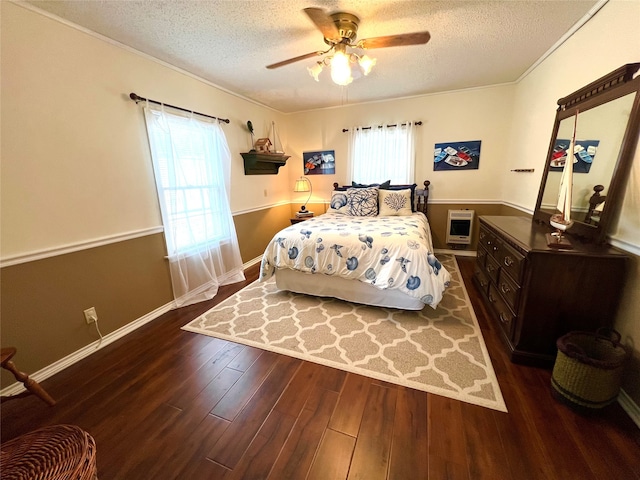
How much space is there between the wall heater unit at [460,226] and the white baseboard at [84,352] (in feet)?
12.6

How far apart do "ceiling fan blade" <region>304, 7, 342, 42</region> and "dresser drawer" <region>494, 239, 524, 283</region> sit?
6.48ft

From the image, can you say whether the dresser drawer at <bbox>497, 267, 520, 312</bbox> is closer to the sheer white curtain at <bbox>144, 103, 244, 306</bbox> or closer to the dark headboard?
the dark headboard

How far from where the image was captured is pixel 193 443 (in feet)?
4.30

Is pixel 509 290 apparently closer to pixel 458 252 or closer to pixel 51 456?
pixel 458 252

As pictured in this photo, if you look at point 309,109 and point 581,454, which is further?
point 309,109

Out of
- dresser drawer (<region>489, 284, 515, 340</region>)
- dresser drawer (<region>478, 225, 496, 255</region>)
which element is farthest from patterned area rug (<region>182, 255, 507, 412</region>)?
dresser drawer (<region>478, 225, 496, 255</region>)

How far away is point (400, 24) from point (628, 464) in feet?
9.56

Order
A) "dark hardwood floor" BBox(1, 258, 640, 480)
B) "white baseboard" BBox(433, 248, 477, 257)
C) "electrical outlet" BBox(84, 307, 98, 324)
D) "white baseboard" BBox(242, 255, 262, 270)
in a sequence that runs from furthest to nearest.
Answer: "white baseboard" BBox(433, 248, 477, 257) → "white baseboard" BBox(242, 255, 262, 270) → "electrical outlet" BBox(84, 307, 98, 324) → "dark hardwood floor" BBox(1, 258, 640, 480)

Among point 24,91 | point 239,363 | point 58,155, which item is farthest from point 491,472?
point 24,91

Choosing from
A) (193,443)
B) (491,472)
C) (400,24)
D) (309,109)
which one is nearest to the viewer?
(491,472)

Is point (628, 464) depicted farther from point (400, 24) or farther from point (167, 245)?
point (167, 245)

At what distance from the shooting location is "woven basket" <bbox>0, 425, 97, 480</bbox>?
82cm

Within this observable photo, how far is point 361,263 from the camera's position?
7.86ft

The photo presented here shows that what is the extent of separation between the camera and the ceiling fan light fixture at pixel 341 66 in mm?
1870
